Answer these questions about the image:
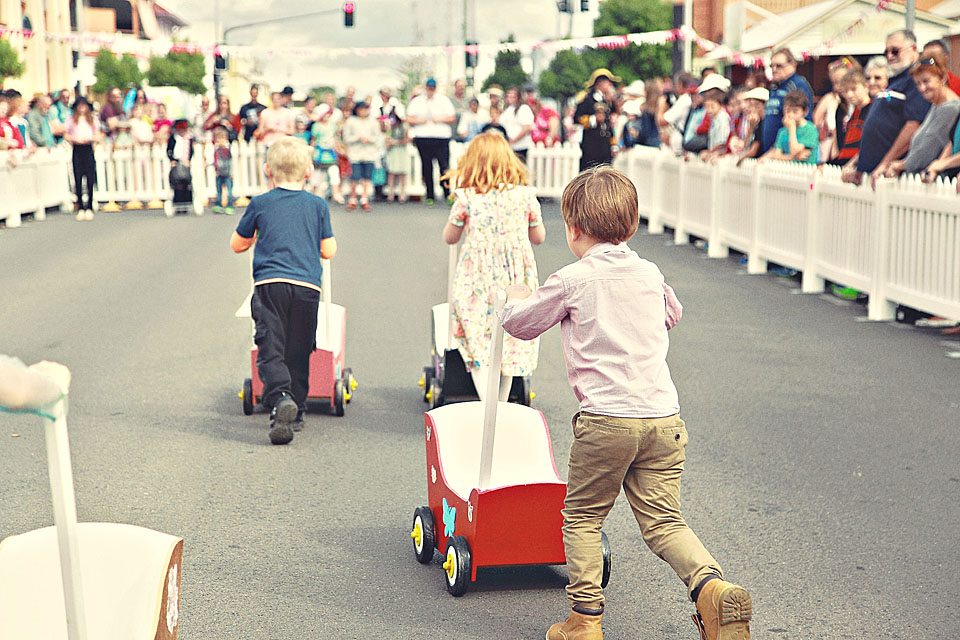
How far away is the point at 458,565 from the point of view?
4.25 metres

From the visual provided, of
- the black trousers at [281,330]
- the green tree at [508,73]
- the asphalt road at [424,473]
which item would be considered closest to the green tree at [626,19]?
the green tree at [508,73]

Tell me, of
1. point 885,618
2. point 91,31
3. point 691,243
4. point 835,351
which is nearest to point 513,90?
point 691,243

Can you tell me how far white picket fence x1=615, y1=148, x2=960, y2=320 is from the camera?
9.74m

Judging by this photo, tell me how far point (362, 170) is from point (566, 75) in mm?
73849

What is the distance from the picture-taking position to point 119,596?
338 centimetres

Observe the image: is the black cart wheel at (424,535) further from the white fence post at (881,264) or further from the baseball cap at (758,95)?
the baseball cap at (758,95)

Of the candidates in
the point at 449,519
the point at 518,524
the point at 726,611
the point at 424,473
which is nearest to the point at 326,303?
the point at 424,473

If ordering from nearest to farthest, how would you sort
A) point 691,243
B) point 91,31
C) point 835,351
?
point 835,351 < point 691,243 < point 91,31

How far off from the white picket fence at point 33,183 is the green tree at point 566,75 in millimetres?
69778

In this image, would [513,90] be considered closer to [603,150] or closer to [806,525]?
[603,150]

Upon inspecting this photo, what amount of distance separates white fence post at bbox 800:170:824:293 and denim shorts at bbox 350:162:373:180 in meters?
12.0

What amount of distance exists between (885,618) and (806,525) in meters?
1.01

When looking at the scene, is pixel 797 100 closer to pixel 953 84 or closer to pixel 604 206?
pixel 953 84

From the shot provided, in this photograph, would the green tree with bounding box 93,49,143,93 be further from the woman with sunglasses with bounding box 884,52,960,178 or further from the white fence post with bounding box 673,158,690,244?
the woman with sunglasses with bounding box 884,52,960,178
